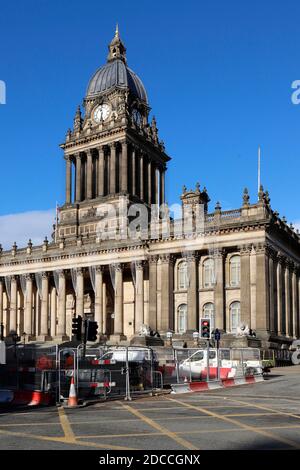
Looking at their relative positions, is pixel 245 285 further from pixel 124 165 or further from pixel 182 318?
pixel 124 165

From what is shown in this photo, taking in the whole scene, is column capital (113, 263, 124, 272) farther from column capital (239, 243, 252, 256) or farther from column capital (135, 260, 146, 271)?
column capital (239, 243, 252, 256)

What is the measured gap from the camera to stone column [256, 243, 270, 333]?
57.7 m

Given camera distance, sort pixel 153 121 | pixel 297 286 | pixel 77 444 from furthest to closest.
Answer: pixel 153 121 → pixel 297 286 → pixel 77 444

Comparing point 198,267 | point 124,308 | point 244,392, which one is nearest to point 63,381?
point 244,392

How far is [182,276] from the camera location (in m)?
65.2

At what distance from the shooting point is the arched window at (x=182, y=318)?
2534 inches

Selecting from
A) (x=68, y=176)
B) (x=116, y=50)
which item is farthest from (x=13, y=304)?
(x=116, y=50)

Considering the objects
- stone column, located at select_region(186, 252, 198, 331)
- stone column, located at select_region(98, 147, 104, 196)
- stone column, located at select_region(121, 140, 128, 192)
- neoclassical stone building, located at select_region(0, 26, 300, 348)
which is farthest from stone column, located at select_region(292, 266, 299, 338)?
stone column, located at select_region(98, 147, 104, 196)

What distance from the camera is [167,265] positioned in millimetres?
64500

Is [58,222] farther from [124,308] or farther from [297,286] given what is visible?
[297,286]

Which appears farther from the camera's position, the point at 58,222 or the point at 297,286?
the point at 58,222

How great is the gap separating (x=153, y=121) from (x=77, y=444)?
79.5m

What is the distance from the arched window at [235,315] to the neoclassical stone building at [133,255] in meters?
0.10

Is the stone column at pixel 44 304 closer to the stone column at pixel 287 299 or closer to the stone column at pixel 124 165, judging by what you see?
the stone column at pixel 124 165
